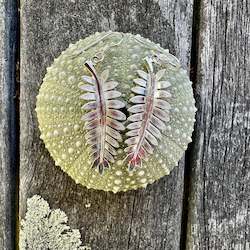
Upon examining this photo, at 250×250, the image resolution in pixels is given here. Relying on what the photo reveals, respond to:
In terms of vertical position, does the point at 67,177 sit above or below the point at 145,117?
below

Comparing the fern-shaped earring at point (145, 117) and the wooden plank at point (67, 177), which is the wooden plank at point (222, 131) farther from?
the fern-shaped earring at point (145, 117)

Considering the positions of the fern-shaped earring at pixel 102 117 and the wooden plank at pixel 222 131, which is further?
the wooden plank at pixel 222 131

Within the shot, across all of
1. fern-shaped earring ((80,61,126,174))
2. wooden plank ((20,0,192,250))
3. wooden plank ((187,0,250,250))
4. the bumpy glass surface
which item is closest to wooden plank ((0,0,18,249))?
wooden plank ((20,0,192,250))

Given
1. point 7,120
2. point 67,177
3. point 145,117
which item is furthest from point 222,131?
point 7,120

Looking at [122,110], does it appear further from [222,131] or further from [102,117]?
[222,131]

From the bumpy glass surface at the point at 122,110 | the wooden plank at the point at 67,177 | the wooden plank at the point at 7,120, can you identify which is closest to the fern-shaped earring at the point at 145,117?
the bumpy glass surface at the point at 122,110

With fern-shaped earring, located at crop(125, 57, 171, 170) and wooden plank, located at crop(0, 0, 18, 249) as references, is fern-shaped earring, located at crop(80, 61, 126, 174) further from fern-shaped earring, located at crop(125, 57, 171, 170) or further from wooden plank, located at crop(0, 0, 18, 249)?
wooden plank, located at crop(0, 0, 18, 249)
